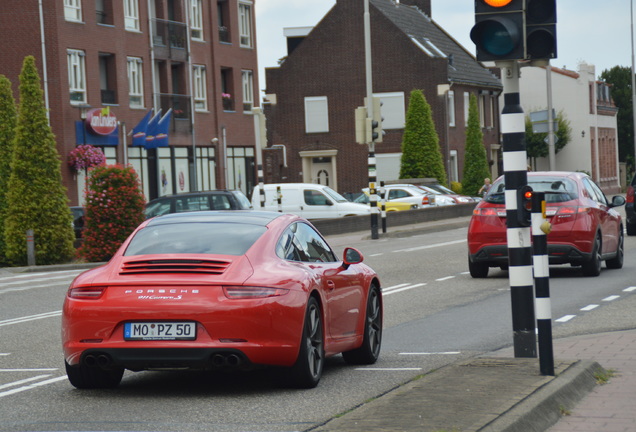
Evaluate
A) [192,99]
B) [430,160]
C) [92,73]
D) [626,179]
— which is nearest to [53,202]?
[92,73]

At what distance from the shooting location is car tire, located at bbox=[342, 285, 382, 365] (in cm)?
1085

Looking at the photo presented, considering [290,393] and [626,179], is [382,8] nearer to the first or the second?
[626,179]

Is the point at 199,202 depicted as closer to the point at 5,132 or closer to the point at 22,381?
the point at 5,132

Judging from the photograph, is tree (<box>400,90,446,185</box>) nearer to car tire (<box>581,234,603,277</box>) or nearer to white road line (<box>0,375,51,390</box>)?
car tire (<box>581,234,603,277</box>)

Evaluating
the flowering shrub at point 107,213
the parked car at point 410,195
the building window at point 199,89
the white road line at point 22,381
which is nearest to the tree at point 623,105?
the building window at point 199,89

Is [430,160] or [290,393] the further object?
[430,160]

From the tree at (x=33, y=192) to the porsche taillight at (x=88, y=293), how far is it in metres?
22.5

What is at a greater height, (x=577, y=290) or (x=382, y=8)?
(x=382, y=8)

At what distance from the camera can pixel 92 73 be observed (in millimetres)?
47000

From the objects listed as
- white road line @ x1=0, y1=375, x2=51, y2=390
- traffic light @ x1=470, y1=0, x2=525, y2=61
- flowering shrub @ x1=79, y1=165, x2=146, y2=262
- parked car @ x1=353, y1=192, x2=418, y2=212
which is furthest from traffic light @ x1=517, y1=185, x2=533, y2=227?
parked car @ x1=353, y1=192, x2=418, y2=212

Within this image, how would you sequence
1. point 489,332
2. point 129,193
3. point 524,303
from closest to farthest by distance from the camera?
point 524,303
point 489,332
point 129,193

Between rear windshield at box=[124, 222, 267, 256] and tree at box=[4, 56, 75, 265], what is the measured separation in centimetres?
2206

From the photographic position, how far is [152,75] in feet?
169

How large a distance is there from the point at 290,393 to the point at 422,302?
7970 mm
